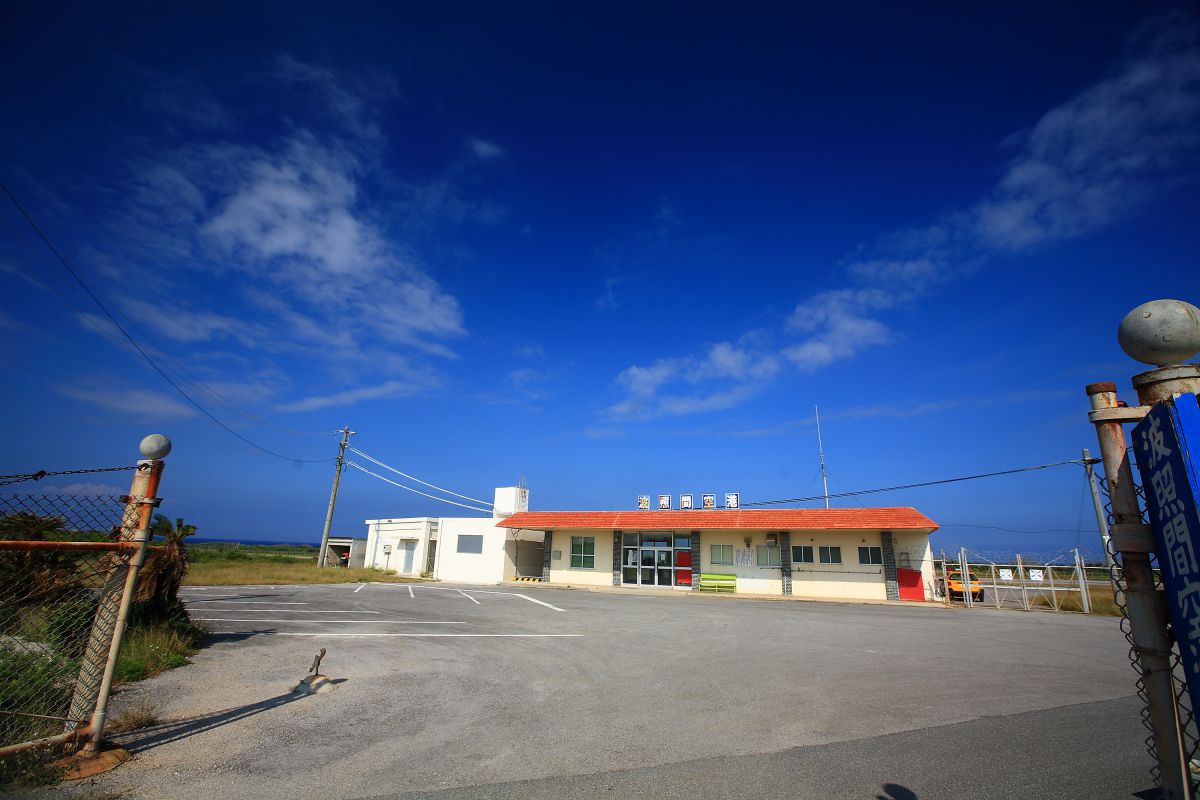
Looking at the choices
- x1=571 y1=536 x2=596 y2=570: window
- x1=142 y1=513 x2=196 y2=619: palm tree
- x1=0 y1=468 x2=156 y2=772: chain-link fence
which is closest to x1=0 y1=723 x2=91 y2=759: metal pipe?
x1=0 y1=468 x2=156 y2=772: chain-link fence

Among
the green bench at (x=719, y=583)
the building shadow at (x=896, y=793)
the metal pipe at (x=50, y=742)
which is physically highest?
the green bench at (x=719, y=583)

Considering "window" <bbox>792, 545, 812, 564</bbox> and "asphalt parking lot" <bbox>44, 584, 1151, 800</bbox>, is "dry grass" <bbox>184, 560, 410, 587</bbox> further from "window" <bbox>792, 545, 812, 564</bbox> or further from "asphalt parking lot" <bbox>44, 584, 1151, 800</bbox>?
"window" <bbox>792, 545, 812, 564</bbox>

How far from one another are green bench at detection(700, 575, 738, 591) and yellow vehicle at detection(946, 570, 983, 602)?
8835 millimetres

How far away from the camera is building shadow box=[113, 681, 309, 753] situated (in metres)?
5.03

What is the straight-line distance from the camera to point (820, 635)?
13.0 m

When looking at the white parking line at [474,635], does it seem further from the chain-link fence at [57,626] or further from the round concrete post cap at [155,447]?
the round concrete post cap at [155,447]

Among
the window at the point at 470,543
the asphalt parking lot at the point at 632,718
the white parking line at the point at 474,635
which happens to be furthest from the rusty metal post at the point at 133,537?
the window at the point at 470,543

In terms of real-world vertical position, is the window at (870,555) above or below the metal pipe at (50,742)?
above

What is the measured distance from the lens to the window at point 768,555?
1053 inches

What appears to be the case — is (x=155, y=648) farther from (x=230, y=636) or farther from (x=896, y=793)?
(x=896, y=793)

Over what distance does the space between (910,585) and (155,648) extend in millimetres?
25627

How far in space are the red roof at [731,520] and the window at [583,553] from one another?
1313mm

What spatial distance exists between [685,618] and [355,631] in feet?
28.5

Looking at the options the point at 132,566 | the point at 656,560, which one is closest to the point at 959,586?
the point at 656,560
